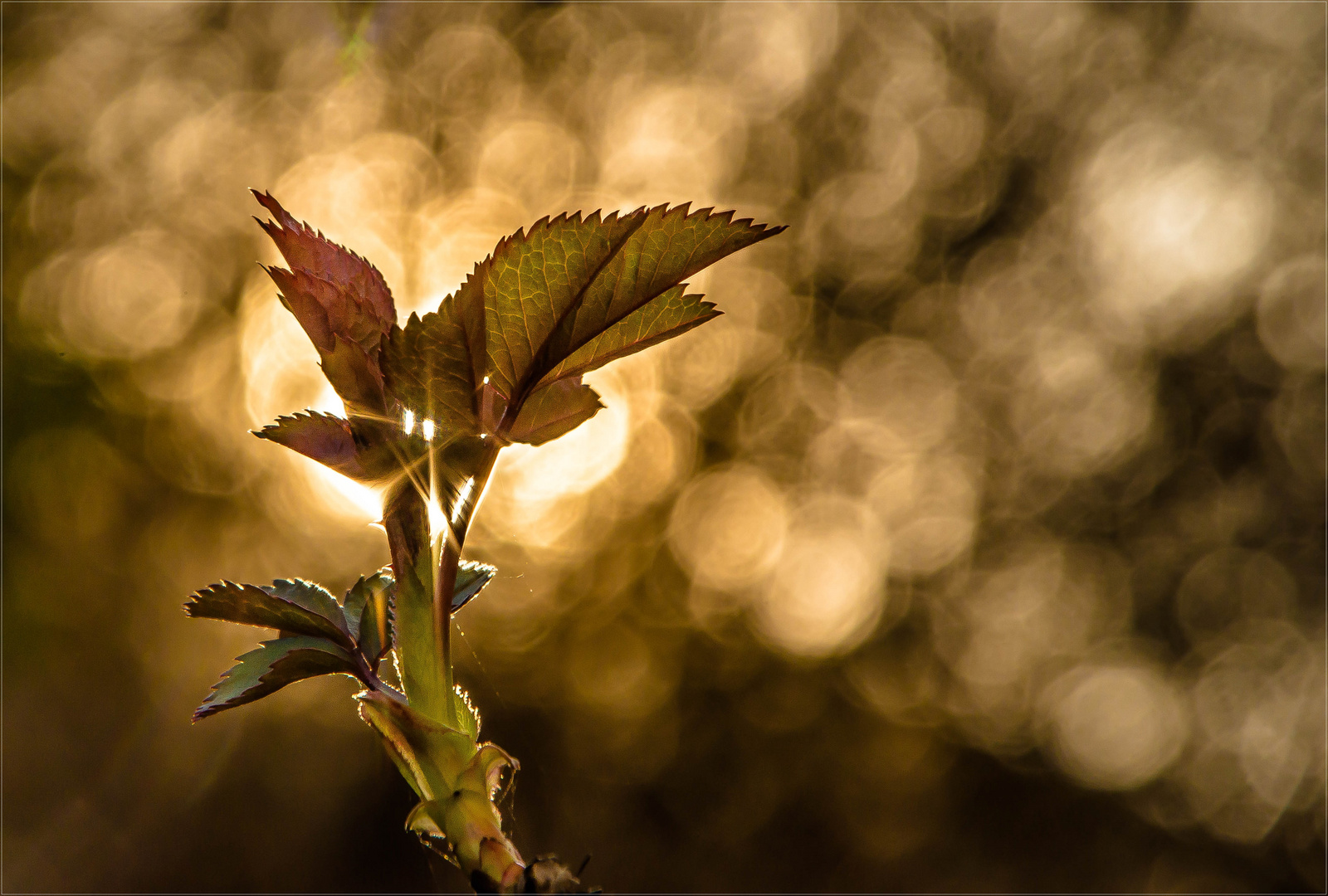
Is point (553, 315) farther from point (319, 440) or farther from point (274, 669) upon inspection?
point (274, 669)

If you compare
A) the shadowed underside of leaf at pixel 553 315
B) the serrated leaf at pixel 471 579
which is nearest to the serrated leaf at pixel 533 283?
the shadowed underside of leaf at pixel 553 315

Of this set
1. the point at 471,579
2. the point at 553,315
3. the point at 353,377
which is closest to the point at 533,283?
the point at 553,315

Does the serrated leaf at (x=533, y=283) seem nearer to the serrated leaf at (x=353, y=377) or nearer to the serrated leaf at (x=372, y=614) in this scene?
the serrated leaf at (x=353, y=377)

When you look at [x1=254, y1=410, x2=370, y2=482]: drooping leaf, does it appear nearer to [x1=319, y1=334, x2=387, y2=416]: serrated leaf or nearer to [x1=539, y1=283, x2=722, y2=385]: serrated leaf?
[x1=319, y1=334, x2=387, y2=416]: serrated leaf

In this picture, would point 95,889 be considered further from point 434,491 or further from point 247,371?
point 434,491

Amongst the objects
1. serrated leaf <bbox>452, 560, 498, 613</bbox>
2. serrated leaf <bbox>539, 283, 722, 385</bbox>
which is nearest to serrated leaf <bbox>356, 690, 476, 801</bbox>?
serrated leaf <bbox>452, 560, 498, 613</bbox>
